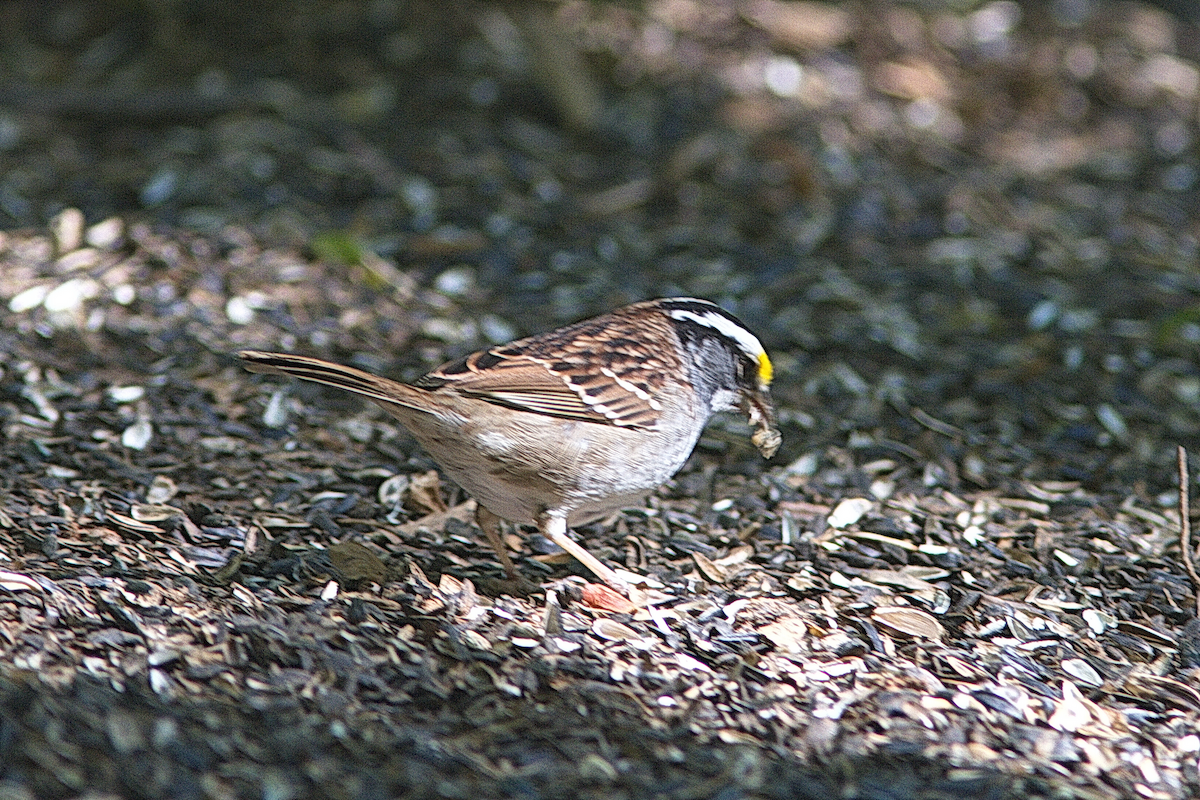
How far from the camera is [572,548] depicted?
13.1 feet

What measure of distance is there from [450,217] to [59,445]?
252 cm

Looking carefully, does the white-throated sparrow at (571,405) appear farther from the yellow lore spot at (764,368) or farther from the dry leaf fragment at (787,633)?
the dry leaf fragment at (787,633)

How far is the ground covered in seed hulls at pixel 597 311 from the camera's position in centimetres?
331

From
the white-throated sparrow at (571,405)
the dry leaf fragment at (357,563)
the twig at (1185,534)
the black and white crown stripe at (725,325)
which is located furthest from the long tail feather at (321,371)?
the twig at (1185,534)

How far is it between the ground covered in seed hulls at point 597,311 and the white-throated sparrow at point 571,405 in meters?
0.29

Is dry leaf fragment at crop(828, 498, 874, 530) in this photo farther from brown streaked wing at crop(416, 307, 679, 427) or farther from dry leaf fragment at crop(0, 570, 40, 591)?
dry leaf fragment at crop(0, 570, 40, 591)

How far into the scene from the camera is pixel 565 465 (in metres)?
3.83

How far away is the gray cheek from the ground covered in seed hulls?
1.33 feet

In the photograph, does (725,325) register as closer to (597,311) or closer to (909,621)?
(909,621)

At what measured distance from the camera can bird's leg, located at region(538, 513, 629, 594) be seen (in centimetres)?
393

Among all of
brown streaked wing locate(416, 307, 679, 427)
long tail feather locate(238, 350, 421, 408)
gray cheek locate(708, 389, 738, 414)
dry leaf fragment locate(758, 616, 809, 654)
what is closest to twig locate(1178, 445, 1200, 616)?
dry leaf fragment locate(758, 616, 809, 654)

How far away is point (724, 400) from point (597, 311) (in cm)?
160

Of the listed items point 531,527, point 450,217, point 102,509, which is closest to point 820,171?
point 450,217

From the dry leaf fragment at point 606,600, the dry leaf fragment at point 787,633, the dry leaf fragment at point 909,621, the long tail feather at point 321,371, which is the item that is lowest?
the dry leaf fragment at point 909,621
